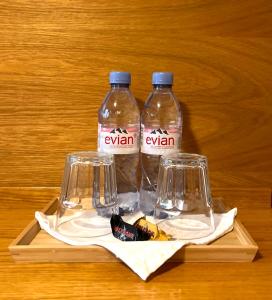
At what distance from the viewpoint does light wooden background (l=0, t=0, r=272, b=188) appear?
83cm

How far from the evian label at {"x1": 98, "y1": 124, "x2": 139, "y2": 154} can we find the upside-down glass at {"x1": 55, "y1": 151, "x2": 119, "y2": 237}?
0.02m

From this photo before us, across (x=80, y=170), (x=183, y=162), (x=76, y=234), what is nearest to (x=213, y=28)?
(x=183, y=162)

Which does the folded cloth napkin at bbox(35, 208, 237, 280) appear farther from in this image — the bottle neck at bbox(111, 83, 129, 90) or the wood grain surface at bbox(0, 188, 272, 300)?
the bottle neck at bbox(111, 83, 129, 90)

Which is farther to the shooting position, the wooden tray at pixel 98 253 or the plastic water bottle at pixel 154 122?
the plastic water bottle at pixel 154 122

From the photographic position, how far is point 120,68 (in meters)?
0.85

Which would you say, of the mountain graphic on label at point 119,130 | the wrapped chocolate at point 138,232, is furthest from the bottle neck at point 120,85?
the wrapped chocolate at point 138,232

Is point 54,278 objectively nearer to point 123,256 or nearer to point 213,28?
point 123,256

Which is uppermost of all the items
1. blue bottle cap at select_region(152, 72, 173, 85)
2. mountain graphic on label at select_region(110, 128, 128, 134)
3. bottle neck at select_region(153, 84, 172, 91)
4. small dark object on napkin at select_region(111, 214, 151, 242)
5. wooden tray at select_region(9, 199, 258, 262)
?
blue bottle cap at select_region(152, 72, 173, 85)

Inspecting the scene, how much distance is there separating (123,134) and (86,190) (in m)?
0.14

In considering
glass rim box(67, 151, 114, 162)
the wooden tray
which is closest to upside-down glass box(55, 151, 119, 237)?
glass rim box(67, 151, 114, 162)

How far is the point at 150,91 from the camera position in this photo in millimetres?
855

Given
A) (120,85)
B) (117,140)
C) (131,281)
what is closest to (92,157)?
(117,140)

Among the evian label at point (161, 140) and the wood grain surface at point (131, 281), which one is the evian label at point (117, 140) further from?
the wood grain surface at point (131, 281)

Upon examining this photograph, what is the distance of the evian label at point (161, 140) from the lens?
0.74m
